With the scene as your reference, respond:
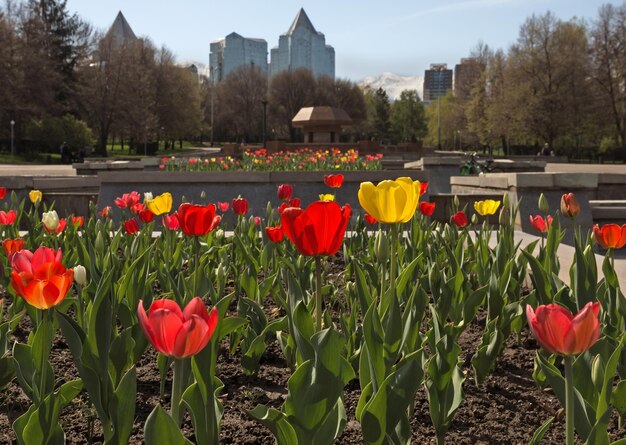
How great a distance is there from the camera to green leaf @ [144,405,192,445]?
4.00 ft

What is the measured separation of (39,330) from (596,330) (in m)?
1.36

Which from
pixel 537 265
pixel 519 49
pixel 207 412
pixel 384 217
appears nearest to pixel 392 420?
pixel 207 412

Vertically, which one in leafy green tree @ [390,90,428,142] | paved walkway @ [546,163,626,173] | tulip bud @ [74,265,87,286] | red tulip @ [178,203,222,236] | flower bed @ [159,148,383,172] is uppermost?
leafy green tree @ [390,90,428,142]

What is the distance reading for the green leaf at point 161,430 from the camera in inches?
48.0

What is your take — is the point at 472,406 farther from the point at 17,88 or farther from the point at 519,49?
the point at 519,49

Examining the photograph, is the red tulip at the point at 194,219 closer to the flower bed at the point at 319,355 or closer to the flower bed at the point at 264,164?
the flower bed at the point at 319,355

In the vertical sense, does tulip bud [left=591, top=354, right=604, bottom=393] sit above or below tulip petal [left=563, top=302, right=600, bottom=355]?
below

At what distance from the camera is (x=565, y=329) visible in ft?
4.15

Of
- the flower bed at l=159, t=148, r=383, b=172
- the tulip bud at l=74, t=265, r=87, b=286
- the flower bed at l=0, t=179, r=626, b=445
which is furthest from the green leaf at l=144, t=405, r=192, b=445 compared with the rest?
the flower bed at l=159, t=148, r=383, b=172

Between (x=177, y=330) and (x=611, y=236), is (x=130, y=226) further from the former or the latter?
(x=177, y=330)

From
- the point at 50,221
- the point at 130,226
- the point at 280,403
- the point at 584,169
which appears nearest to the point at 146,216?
the point at 130,226

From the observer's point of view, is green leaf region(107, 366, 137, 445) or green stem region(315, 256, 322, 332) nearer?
green leaf region(107, 366, 137, 445)

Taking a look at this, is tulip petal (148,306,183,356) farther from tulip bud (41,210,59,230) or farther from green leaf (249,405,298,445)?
tulip bud (41,210,59,230)

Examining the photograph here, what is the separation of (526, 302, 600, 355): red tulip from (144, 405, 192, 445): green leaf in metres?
0.70
